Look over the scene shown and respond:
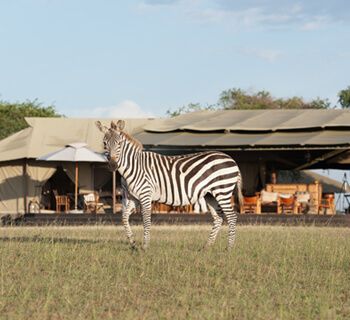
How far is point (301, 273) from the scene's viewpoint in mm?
11586

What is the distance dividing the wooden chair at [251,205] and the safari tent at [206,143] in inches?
57.1

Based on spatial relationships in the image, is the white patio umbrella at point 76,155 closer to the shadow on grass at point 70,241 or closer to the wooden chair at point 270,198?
the wooden chair at point 270,198

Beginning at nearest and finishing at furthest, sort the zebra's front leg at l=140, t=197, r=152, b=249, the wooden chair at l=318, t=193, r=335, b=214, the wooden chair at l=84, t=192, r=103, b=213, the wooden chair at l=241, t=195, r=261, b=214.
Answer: the zebra's front leg at l=140, t=197, r=152, b=249 → the wooden chair at l=241, t=195, r=261, b=214 → the wooden chair at l=318, t=193, r=335, b=214 → the wooden chair at l=84, t=192, r=103, b=213

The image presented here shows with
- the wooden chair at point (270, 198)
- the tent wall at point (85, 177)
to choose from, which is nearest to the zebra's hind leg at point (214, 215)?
the wooden chair at point (270, 198)

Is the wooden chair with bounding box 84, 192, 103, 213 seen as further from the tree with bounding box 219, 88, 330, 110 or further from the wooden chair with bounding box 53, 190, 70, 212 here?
the tree with bounding box 219, 88, 330, 110

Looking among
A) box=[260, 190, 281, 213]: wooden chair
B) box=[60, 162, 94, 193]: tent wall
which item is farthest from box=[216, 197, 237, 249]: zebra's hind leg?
box=[60, 162, 94, 193]: tent wall

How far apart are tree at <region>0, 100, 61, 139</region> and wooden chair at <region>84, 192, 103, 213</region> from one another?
15920 millimetres

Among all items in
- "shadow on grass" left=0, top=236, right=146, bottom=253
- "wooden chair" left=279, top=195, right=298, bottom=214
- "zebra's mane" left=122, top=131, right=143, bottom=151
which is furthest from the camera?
"wooden chair" left=279, top=195, right=298, bottom=214

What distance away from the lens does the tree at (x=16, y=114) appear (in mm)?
44219

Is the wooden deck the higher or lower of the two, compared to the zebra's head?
lower

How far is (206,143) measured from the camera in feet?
89.2

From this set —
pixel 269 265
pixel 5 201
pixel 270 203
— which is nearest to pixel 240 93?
pixel 5 201

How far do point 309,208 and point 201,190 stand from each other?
1091 cm

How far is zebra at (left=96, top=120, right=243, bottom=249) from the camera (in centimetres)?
1565
